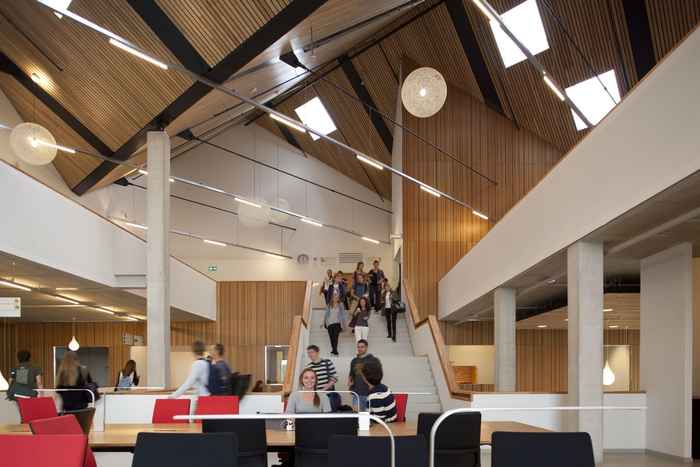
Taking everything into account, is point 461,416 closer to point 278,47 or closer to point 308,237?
point 278,47

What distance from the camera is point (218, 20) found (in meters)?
10.8

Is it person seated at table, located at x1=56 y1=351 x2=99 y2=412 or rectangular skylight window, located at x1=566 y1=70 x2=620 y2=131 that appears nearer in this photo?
person seated at table, located at x1=56 y1=351 x2=99 y2=412

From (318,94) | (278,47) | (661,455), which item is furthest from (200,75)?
(318,94)

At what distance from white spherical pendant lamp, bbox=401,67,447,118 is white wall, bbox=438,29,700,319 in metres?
1.85

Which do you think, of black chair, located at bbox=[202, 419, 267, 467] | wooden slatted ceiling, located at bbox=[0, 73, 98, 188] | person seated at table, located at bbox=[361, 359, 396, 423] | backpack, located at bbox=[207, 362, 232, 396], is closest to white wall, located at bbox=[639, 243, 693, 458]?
person seated at table, located at bbox=[361, 359, 396, 423]

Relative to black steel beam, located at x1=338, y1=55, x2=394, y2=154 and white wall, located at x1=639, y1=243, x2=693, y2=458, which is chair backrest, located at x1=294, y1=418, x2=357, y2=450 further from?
black steel beam, located at x1=338, y1=55, x2=394, y2=154

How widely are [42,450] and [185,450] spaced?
2.34 ft

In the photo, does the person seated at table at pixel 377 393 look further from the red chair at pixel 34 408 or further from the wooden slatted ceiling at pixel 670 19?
the wooden slatted ceiling at pixel 670 19

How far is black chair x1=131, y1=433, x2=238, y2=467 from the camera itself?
4.04 meters

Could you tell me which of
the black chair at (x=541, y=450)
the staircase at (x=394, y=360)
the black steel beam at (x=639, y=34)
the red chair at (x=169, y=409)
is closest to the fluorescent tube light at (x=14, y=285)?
the staircase at (x=394, y=360)

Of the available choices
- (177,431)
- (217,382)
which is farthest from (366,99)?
(177,431)

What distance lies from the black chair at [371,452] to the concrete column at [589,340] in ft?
19.9

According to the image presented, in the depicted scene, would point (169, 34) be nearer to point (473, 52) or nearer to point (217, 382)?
point (217, 382)

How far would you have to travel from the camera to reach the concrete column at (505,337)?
47.9 feet
